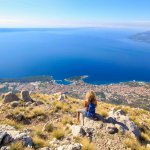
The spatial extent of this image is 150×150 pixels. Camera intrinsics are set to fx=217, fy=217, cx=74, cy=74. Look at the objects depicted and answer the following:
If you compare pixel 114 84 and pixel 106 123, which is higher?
pixel 106 123

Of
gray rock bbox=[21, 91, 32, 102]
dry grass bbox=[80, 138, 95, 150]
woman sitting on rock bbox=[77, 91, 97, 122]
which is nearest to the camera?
dry grass bbox=[80, 138, 95, 150]

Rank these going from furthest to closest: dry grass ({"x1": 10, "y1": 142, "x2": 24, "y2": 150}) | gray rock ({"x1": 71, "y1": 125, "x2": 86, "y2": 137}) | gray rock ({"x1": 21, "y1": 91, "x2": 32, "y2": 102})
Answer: gray rock ({"x1": 21, "y1": 91, "x2": 32, "y2": 102})
gray rock ({"x1": 71, "y1": 125, "x2": 86, "y2": 137})
dry grass ({"x1": 10, "y1": 142, "x2": 24, "y2": 150})

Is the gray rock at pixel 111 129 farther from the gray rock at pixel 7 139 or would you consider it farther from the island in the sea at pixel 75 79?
the island in the sea at pixel 75 79

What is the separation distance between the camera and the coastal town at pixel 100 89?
11606cm

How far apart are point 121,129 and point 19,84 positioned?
131 metres

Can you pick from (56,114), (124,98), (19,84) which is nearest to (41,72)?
(19,84)

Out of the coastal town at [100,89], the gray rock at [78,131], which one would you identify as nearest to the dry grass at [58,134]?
the gray rock at [78,131]

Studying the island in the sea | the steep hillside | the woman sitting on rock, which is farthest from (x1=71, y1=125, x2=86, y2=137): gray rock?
the island in the sea

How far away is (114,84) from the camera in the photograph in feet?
456

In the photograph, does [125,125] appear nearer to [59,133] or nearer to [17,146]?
[59,133]

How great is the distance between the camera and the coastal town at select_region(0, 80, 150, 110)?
4569 inches

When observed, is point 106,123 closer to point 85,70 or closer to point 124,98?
point 124,98

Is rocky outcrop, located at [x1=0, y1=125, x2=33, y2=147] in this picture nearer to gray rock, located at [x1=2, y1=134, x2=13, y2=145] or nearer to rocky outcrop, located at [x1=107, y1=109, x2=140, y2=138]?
gray rock, located at [x1=2, y1=134, x2=13, y2=145]

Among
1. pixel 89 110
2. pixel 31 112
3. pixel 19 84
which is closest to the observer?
pixel 89 110
